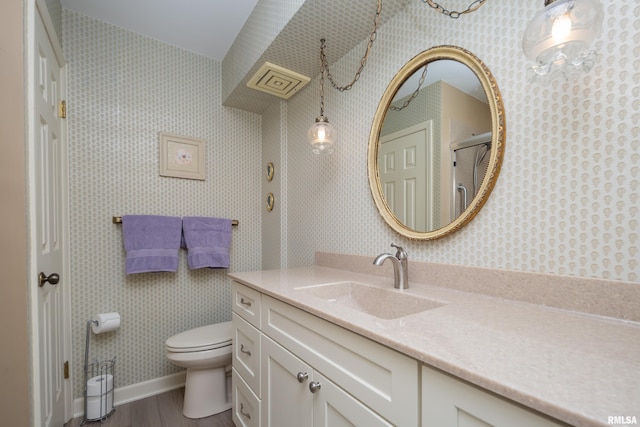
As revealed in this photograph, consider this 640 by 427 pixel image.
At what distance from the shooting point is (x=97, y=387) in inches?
65.9

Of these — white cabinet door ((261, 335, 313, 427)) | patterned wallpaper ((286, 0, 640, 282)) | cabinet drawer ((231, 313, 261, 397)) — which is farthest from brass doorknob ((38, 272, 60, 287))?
patterned wallpaper ((286, 0, 640, 282))

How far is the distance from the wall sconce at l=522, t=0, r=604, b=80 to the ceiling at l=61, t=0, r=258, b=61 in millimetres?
1596

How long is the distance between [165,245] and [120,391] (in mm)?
984

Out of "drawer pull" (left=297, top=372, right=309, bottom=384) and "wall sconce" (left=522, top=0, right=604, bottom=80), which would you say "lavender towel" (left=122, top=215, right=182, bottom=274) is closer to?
"drawer pull" (left=297, top=372, right=309, bottom=384)

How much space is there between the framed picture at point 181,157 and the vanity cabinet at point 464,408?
206 centimetres

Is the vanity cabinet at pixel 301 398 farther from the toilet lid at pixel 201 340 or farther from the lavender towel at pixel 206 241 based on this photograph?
the lavender towel at pixel 206 241

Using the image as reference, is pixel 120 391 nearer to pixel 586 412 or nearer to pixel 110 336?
pixel 110 336

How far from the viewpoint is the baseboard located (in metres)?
1.72

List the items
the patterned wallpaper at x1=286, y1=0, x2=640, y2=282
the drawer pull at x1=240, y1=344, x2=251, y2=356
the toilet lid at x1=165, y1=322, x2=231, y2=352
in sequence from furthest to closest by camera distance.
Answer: the toilet lid at x1=165, y1=322, x2=231, y2=352, the drawer pull at x1=240, y1=344, x2=251, y2=356, the patterned wallpaper at x1=286, y1=0, x2=640, y2=282

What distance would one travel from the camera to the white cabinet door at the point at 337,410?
680 mm

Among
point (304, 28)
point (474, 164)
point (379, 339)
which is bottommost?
point (379, 339)

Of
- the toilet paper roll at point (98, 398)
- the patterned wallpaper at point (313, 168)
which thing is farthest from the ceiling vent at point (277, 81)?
the toilet paper roll at point (98, 398)

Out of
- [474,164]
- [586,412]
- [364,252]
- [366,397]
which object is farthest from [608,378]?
[364,252]

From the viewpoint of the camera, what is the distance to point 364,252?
4.86 feet
